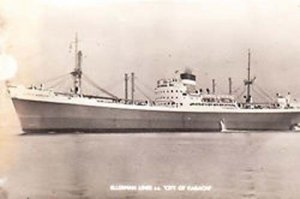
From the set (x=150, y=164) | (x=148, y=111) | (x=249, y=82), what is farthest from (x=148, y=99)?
(x=249, y=82)

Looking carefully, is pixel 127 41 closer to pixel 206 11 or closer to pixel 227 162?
pixel 206 11

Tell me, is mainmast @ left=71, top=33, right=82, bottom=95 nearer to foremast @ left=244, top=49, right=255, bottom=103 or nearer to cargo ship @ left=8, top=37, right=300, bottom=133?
cargo ship @ left=8, top=37, right=300, bottom=133

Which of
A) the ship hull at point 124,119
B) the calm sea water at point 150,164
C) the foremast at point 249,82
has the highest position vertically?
the foremast at point 249,82

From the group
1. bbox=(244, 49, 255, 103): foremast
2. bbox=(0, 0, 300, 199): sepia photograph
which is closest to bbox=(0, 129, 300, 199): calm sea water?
bbox=(0, 0, 300, 199): sepia photograph

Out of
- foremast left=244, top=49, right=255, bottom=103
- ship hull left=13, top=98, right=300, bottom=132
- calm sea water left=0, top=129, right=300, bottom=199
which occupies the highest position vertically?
foremast left=244, top=49, right=255, bottom=103

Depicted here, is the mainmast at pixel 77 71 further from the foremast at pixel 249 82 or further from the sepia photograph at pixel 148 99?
the foremast at pixel 249 82

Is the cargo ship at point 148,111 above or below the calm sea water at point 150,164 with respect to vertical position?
above

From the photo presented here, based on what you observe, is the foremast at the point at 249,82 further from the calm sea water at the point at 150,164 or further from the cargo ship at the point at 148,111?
the calm sea water at the point at 150,164

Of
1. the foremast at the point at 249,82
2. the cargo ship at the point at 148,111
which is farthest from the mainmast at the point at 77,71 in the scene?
the foremast at the point at 249,82

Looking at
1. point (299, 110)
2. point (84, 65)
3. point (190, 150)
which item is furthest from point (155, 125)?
point (299, 110)
